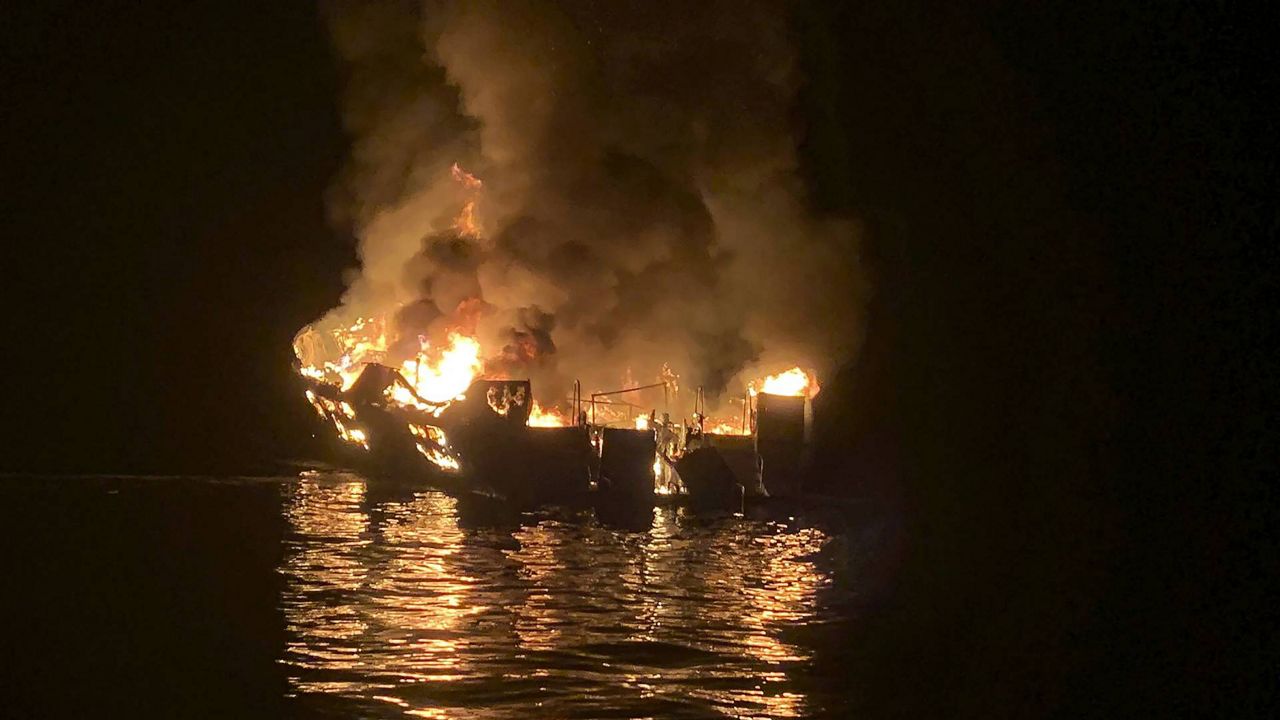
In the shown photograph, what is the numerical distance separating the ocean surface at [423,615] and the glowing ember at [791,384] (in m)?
24.2

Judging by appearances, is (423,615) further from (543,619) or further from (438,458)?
(438,458)

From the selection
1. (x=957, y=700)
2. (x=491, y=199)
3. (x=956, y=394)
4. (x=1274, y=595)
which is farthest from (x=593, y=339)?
(x=957, y=700)

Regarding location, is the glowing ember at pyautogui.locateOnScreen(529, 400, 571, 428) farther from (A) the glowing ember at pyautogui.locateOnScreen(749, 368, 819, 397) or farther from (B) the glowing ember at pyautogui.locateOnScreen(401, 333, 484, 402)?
(A) the glowing ember at pyautogui.locateOnScreen(749, 368, 819, 397)

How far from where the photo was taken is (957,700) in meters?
17.4

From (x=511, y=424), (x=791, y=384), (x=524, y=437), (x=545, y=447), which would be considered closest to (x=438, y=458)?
(x=511, y=424)

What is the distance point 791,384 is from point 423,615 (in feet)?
147

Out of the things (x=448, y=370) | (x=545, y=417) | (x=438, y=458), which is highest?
(x=448, y=370)

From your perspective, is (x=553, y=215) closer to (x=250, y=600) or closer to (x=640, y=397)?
(x=640, y=397)

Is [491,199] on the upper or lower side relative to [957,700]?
upper

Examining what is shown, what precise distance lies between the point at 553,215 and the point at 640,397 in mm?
10446

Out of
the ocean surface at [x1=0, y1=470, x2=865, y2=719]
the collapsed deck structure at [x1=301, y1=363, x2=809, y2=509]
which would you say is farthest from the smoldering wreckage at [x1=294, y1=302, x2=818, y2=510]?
the ocean surface at [x1=0, y1=470, x2=865, y2=719]

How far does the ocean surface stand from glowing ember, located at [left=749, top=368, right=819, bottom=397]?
24.2m

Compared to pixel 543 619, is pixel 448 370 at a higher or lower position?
higher

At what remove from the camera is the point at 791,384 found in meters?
64.9
